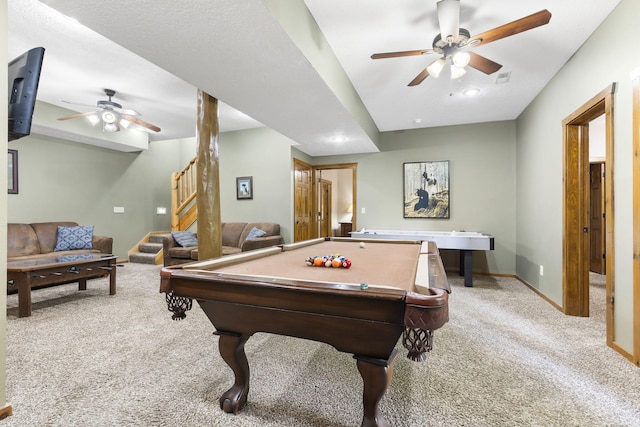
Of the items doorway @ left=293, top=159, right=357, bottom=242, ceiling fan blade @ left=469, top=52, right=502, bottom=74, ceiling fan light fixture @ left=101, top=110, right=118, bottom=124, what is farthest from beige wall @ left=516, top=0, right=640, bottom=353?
ceiling fan light fixture @ left=101, top=110, right=118, bottom=124

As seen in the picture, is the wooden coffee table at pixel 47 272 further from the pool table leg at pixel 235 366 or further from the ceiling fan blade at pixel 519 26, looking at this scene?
the ceiling fan blade at pixel 519 26

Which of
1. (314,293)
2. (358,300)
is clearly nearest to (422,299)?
(358,300)

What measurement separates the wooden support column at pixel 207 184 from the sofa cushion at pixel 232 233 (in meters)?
2.69

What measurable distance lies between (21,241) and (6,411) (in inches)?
161

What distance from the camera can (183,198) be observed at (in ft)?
22.2

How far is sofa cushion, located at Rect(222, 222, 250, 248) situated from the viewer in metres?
5.55

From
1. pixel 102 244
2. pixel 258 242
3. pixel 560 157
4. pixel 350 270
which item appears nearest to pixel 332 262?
pixel 350 270

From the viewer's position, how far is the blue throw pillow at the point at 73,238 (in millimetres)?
4629

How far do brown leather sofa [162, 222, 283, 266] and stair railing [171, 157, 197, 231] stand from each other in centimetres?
136

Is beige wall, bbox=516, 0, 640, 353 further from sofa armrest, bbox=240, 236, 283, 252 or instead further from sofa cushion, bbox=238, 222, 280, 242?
sofa cushion, bbox=238, 222, 280, 242

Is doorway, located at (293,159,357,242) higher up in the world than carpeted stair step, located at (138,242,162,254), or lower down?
higher up

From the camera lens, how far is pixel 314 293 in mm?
1132

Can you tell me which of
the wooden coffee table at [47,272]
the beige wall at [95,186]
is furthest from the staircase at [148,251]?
the wooden coffee table at [47,272]

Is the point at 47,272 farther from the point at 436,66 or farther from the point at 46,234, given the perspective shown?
the point at 436,66
